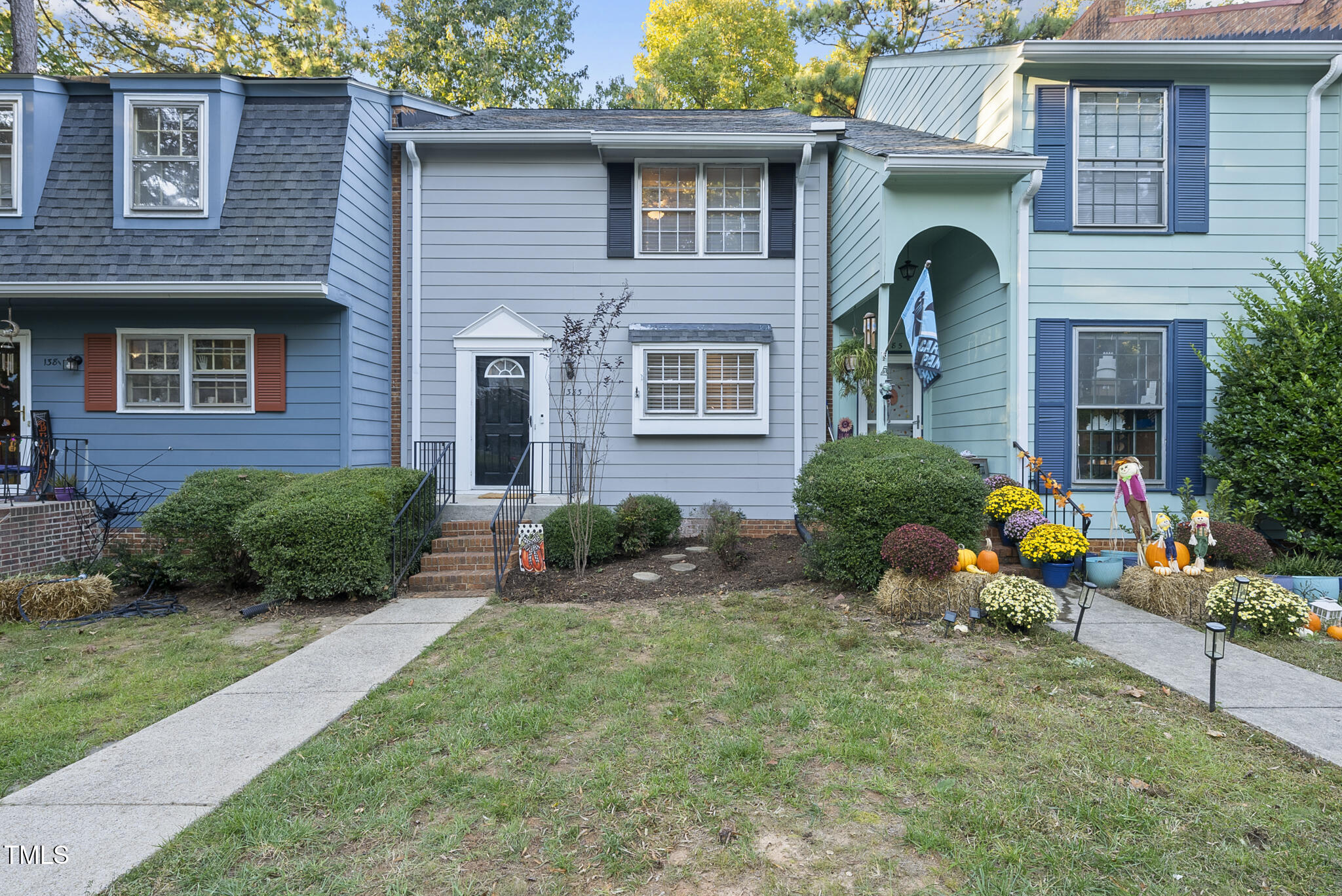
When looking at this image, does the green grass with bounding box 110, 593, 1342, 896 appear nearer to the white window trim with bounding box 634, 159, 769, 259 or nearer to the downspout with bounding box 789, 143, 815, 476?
the downspout with bounding box 789, 143, 815, 476

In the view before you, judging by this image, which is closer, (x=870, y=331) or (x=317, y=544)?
(x=317, y=544)

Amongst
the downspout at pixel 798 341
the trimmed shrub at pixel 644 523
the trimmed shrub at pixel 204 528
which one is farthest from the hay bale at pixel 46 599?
the downspout at pixel 798 341

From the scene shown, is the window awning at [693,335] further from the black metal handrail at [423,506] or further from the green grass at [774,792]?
the green grass at [774,792]

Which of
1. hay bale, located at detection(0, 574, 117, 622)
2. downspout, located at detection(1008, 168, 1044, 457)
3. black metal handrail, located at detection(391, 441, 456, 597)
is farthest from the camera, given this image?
downspout, located at detection(1008, 168, 1044, 457)

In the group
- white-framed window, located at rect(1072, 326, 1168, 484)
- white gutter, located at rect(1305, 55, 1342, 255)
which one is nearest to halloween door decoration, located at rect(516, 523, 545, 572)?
white-framed window, located at rect(1072, 326, 1168, 484)

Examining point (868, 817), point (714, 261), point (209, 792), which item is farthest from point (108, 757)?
point (714, 261)

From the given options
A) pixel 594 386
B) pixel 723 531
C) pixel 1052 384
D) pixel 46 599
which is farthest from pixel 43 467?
pixel 1052 384

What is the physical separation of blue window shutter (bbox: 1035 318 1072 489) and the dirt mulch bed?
3138 millimetres

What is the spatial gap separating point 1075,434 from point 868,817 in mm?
6570

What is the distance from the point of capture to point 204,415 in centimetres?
834

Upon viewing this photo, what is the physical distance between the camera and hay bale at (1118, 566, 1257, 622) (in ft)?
18.2

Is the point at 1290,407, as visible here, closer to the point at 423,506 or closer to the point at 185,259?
the point at 423,506

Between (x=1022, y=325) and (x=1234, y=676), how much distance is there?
4.39 meters

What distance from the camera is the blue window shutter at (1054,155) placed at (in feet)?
24.9
